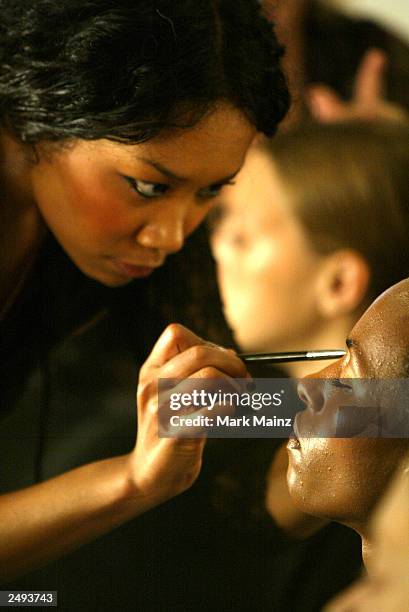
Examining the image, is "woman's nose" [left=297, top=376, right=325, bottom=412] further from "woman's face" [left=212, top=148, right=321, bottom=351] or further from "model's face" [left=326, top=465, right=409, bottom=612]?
"woman's face" [left=212, top=148, right=321, bottom=351]

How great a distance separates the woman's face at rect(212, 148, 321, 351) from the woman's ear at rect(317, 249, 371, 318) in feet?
0.03

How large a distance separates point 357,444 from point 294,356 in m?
0.11

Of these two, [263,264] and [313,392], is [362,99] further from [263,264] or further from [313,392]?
[313,392]

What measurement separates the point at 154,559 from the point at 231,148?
1.07 feet

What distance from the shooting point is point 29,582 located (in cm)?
68

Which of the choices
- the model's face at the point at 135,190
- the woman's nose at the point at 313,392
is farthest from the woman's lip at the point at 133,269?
the woman's nose at the point at 313,392

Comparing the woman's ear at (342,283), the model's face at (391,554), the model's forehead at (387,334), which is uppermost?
the model's forehead at (387,334)

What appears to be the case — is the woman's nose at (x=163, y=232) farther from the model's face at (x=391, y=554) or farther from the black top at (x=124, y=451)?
the model's face at (x=391, y=554)

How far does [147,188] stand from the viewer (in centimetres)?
69

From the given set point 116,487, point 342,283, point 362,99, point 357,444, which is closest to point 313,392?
point 357,444

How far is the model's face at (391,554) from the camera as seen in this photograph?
0.50 metres

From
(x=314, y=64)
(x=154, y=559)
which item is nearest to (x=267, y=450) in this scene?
(x=154, y=559)

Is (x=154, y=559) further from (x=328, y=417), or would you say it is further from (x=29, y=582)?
(x=328, y=417)

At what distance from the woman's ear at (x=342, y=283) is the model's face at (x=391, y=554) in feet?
0.96
